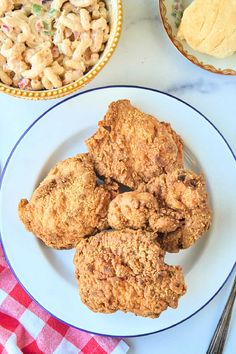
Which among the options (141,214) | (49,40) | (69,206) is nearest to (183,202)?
(141,214)

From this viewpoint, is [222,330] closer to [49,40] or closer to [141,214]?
[141,214]

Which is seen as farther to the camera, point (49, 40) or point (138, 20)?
point (138, 20)

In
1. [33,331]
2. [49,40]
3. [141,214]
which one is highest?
[49,40]

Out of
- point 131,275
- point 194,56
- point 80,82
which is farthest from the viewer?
point 194,56

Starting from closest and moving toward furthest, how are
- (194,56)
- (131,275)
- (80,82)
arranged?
(131,275)
(80,82)
(194,56)

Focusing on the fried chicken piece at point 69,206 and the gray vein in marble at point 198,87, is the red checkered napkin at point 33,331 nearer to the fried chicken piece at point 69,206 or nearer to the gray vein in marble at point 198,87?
the fried chicken piece at point 69,206

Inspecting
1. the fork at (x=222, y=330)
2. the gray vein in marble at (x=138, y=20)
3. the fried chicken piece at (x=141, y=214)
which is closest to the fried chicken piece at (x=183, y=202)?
the fried chicken piece at (x=141, y=214)

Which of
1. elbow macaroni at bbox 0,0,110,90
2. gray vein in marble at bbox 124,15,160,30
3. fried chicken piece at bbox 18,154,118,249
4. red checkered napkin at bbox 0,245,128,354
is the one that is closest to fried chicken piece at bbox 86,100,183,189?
fried chicken piece at bbox 18,154,118,249

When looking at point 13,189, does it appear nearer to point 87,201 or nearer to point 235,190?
point 87,201

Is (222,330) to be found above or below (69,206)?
below
